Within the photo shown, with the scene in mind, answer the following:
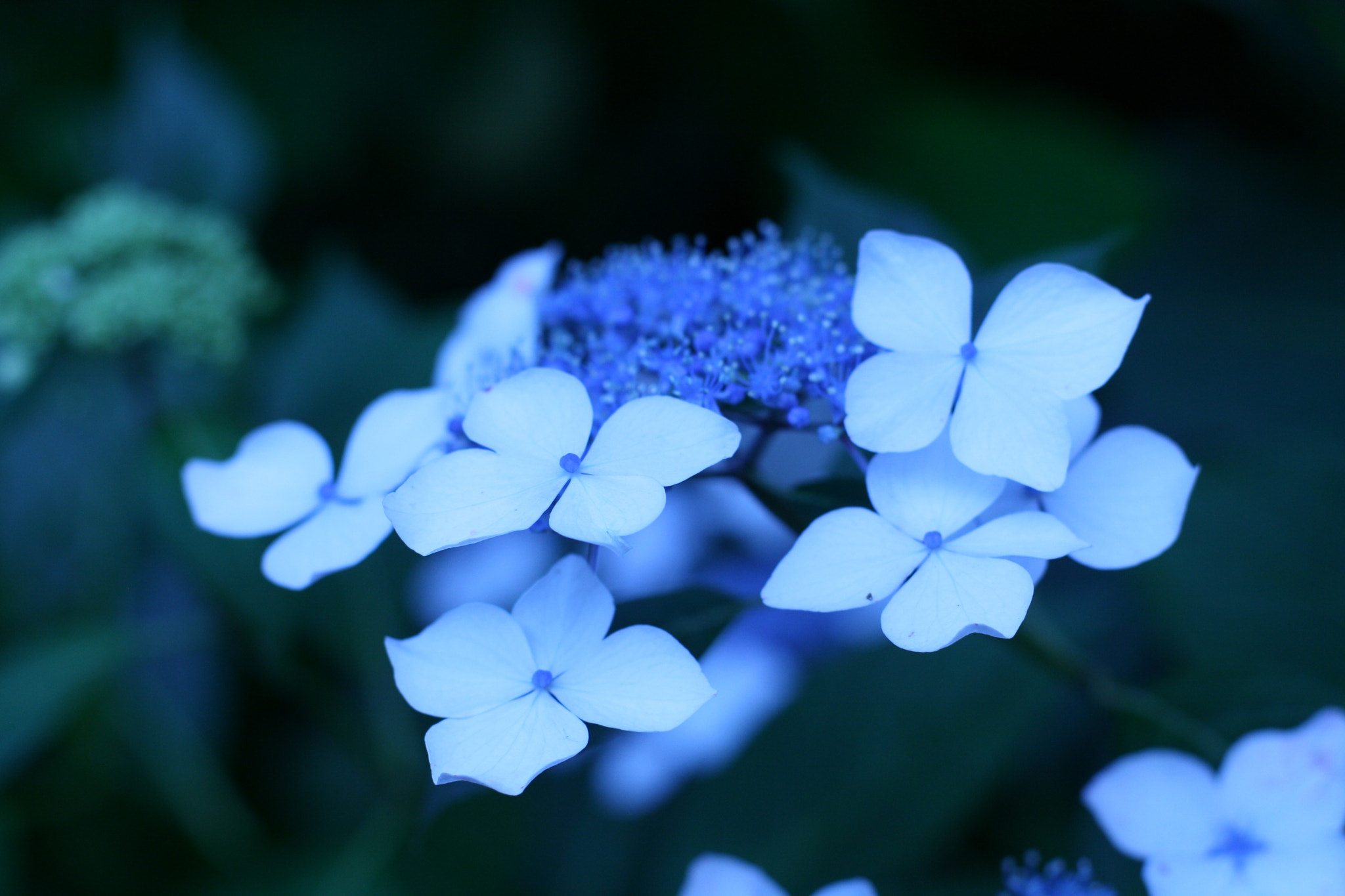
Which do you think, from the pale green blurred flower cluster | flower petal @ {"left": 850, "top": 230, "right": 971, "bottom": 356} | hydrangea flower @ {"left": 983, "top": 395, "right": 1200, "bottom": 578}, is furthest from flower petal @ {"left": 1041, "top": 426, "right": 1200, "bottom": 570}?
the pale green blurred flower cluster

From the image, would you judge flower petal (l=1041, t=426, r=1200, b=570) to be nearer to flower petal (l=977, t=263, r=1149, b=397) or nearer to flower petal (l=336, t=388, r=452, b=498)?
flower petal (l=977, t=263, r=1149, b=397)

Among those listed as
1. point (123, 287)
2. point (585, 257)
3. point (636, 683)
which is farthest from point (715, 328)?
point (585, 257)

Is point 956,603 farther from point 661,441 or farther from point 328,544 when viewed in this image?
point 328,544

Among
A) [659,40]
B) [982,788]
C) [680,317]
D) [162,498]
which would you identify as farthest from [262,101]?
[982,788]

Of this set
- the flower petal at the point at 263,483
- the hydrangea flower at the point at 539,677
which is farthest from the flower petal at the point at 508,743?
the flower petal at the point at 263,483

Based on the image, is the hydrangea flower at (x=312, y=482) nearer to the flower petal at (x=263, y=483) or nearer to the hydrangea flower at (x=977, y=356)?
the flower petal at (x=263, y=483)

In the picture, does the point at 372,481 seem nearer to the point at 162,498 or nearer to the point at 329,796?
the point at 162,498
